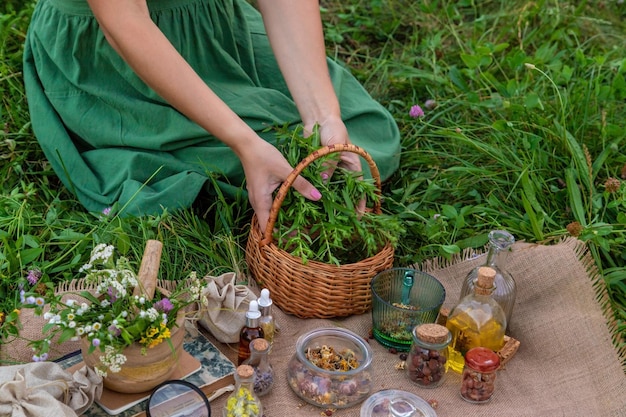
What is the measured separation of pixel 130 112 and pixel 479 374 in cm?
134

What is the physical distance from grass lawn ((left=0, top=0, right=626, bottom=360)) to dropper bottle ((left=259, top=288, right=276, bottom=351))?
0.32 meters

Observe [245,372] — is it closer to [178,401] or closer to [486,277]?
[178,401]

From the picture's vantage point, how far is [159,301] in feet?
5.76

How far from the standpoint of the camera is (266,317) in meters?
1.99

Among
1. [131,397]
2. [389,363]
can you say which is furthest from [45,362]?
[389,363]

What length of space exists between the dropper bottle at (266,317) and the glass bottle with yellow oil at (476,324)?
1.60 ft

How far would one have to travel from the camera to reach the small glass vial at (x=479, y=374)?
1.92m

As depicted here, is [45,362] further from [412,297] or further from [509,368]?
[509,368]

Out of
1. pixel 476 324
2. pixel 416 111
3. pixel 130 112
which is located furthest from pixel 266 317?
pixel 416 111

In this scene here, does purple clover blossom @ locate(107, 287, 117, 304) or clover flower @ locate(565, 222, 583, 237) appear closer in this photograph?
purple clover blossom @ locate(107, 287, 117, 304)

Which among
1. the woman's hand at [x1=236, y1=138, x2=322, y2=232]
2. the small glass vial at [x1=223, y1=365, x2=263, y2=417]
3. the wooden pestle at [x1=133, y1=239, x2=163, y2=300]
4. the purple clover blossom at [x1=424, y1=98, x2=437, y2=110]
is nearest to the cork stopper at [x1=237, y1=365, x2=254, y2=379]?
the small glass vial at [x1=223, y1=365, x2=263, y2=417]

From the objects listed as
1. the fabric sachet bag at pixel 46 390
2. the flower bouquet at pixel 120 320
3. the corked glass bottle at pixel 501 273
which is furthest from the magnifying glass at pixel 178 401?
the corked glass bottle at pixel 501 273

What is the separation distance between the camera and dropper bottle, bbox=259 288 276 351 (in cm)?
194

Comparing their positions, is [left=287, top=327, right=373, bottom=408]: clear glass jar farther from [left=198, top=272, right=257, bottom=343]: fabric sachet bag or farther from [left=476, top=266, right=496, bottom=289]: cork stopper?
[left=476, top=266, right=496, bottom=289]: cork stopper
